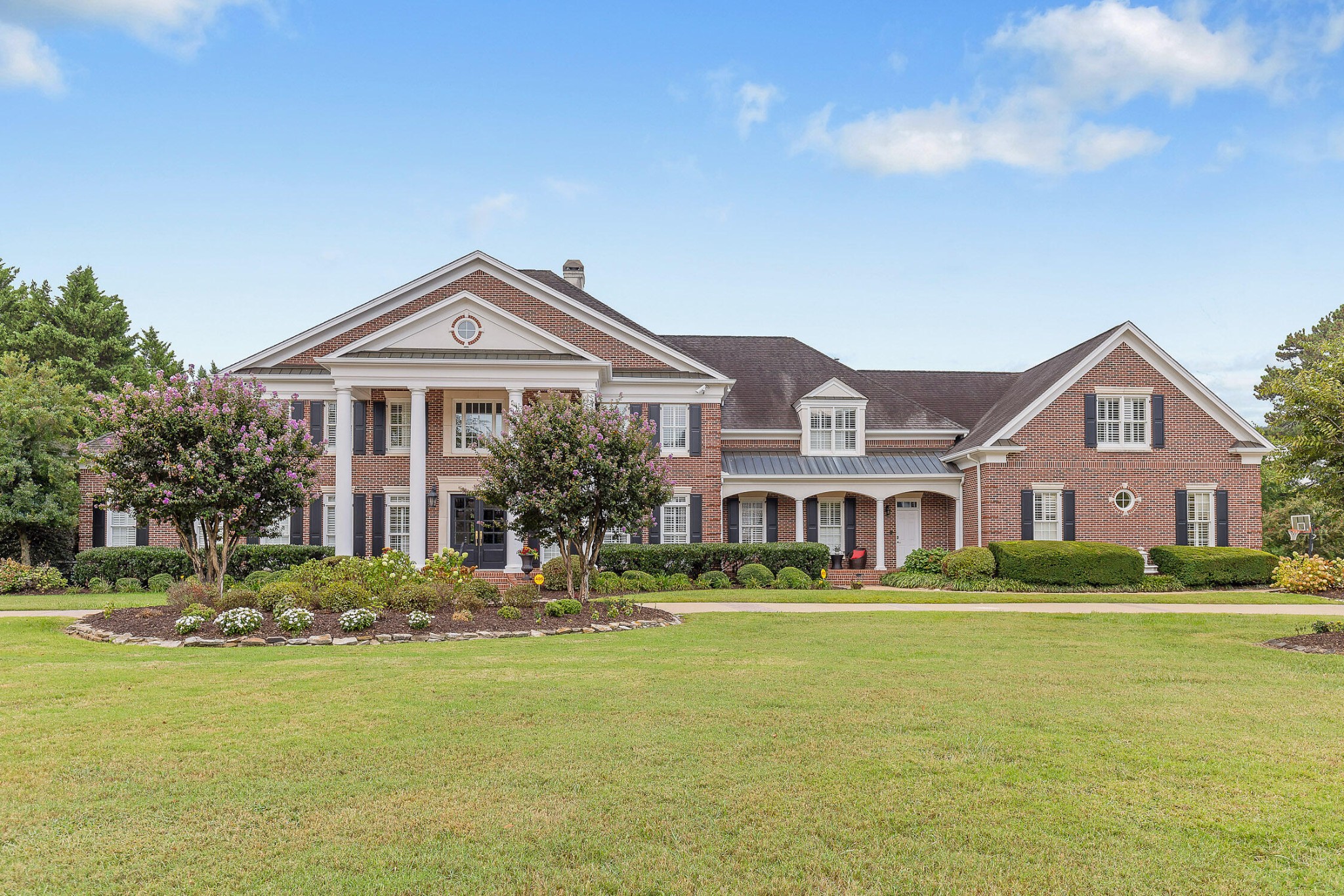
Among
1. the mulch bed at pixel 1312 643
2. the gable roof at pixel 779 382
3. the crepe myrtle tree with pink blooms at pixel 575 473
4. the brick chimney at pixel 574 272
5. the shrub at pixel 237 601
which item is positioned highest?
the brick chimney at pixel 574 272

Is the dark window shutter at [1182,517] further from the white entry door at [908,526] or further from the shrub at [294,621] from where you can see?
the shrub at [294,621]

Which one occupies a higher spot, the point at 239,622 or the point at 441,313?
the point at 441,313

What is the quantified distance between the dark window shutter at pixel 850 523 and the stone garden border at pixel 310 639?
16.8 metres

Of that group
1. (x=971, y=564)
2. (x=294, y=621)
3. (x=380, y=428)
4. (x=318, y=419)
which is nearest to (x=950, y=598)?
(x=971, y=564)

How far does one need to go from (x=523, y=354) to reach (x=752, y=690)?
63.0 feet

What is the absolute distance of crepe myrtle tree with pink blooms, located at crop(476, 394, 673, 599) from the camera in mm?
17109

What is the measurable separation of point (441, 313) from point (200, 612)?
46.6 feet

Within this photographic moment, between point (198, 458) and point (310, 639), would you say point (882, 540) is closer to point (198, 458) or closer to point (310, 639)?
point (310, 639)

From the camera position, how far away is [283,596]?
49.5ft

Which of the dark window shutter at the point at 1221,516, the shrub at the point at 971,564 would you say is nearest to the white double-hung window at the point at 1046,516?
the shrub at the point at 971,564

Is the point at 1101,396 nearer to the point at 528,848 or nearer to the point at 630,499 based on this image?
the point at 630,499

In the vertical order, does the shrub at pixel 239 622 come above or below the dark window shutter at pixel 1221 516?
below

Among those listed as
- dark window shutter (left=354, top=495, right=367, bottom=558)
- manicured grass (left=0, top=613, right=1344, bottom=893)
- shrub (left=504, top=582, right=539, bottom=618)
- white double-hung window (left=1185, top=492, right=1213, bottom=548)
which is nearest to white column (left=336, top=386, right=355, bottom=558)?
dark window shutter (left=354, top=495, right=367, bottom=558)

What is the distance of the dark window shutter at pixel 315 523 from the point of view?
27375mm
